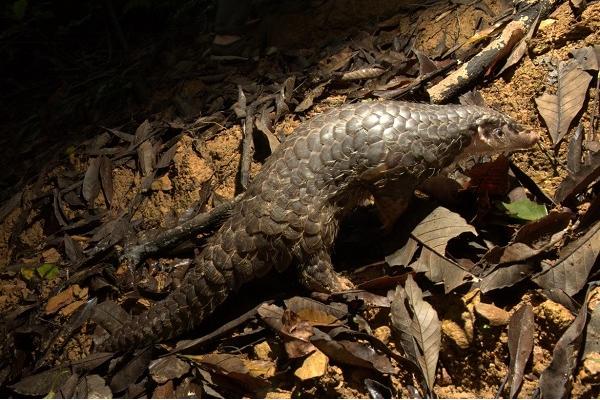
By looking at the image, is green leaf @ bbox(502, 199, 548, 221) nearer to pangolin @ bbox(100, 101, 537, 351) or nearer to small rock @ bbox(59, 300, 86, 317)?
pangolin @ bbox(100, 101, 537, 351)

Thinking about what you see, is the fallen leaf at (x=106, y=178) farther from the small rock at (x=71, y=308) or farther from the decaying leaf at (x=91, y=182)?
the small rock at (x=71, y=308)

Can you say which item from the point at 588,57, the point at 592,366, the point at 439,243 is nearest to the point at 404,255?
the point at 439,243

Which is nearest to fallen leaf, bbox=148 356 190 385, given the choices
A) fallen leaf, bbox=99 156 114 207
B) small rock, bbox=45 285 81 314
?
small rock, bbox=45 285 81 314

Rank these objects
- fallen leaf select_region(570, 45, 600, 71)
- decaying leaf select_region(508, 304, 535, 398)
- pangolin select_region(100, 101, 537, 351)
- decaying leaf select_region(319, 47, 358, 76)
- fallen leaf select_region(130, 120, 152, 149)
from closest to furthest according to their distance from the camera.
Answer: decaying leaf select_region(508, 304, 535, 398), pangolin select_region(100, 101, 537, 351), fallen leaf select_region(570, 45, 600, 71), decaying leaf select_region(319, 47, 358, 76), fallen leaf select_region(130, 120, 152, 149)

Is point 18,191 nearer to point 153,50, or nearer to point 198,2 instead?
point 153,50

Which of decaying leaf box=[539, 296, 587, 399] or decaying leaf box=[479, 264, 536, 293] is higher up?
decaying leaf box=[479, 264, 536, 293]

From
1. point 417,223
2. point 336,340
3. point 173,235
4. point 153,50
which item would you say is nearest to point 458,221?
point 417,223
